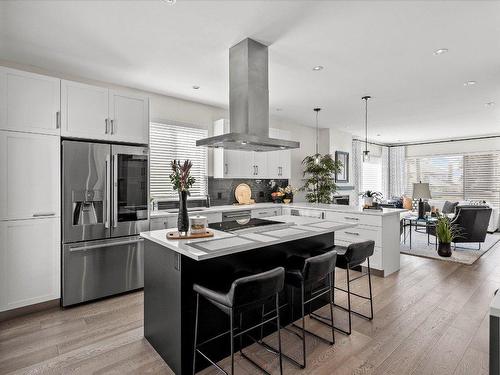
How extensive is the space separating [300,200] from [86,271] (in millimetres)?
4797

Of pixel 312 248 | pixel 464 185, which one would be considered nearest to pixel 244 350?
pixel 312 248

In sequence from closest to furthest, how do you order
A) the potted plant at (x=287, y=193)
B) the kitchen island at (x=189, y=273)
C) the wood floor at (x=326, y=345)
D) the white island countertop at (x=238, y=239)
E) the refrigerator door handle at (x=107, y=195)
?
the white island countertop at (x=238, y=239), the kitchen island at (x=189, y=273), the wood floor at (x=326, y=345), the refrigerator door handle at (x=107, y=195), the potted plant at (x=287, y=193)

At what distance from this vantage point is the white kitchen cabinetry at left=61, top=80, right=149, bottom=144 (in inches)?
126

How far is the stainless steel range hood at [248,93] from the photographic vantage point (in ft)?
9.30

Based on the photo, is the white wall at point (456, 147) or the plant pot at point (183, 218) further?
the white wall at point (456, 147)

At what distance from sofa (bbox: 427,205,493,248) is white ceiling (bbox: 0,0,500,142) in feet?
6.50

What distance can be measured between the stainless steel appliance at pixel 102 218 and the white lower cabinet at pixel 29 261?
0.11 m

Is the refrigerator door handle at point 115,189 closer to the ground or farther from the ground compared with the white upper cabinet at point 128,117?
closer to the ground

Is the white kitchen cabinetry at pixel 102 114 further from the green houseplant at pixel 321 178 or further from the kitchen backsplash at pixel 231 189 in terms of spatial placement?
the green houseplant at pixel 321 178

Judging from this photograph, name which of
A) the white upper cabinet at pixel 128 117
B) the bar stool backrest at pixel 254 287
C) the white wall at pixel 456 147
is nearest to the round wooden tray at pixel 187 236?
the bar stool backrest at pixel 254 287

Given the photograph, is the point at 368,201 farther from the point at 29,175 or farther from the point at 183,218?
the point at 29,175

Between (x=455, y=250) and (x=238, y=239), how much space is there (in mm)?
5314

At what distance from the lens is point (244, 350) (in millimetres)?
2365

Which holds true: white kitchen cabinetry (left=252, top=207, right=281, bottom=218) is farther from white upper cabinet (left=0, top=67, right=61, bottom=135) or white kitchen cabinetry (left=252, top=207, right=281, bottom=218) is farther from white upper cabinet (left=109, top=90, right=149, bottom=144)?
white upper cabinet (left=0, top=67, right=61, bottom=135)
